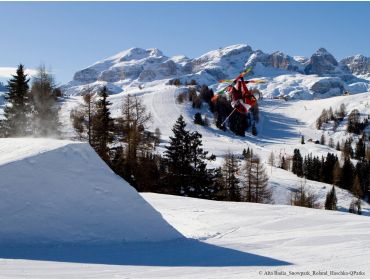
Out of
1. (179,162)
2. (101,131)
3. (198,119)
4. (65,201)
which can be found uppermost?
(101,131)

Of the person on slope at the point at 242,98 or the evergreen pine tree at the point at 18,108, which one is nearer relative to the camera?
the person on slope at the point at 242,98

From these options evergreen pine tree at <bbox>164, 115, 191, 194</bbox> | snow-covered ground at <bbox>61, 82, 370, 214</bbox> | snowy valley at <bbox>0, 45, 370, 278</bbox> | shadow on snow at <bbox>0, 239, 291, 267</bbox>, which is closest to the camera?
snowy valley at <bbox>0, 45, 370, 278</bbox>

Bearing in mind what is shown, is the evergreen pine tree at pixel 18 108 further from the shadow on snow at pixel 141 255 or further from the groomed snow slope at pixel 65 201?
the shadow on snow at pixel 141 255

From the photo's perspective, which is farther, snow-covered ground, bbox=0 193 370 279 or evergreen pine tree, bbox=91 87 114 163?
evergreen pine tree, bbox=91 87 114 163

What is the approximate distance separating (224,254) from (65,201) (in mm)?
4890

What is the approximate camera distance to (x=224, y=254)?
11.7 m

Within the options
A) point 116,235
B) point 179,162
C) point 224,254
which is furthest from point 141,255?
point 179,162

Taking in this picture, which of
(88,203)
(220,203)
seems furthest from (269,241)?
(220,203)

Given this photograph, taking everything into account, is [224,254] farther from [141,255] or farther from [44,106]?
[44,106]

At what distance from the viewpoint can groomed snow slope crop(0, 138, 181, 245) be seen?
457 inches

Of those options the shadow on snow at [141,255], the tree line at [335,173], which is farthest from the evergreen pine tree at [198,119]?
the shadow on snow at [141,255]

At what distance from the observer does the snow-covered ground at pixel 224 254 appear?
959 cm

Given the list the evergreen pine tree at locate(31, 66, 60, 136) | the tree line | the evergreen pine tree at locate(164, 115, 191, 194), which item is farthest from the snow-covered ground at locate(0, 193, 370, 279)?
the tree line

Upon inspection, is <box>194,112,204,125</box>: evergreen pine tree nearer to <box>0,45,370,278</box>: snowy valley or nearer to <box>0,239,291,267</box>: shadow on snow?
<box>0,45,370,278</box>: snowy valley
